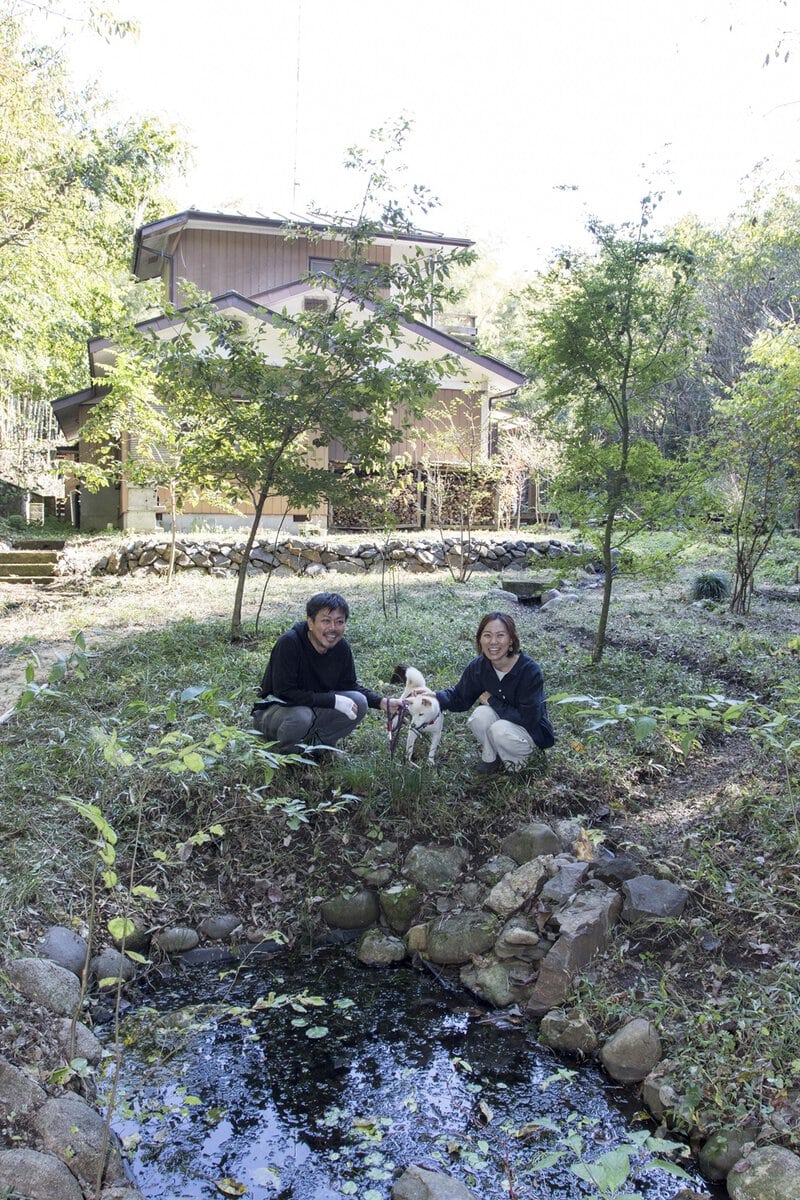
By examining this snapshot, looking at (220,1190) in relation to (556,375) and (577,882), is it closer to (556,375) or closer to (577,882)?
(577,882)

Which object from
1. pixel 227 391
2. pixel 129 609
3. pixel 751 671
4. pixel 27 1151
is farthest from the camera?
pixel 129 609

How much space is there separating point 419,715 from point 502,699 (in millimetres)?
520

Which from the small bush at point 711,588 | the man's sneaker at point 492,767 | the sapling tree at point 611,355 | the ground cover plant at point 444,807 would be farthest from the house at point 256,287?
the man's sneaker at point 492,767

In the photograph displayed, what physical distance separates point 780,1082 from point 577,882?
1407 millimetres

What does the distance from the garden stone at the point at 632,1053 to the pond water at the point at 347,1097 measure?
74 mm

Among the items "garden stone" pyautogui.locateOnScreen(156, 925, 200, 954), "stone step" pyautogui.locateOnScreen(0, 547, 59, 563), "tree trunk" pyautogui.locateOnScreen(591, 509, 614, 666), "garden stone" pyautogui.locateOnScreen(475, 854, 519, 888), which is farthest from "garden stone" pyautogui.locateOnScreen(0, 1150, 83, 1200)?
"stone step" pyautogui.locateOnScreen(0, 547, 59, 563)

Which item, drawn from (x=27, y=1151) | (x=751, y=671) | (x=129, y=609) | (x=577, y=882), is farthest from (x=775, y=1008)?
(x=129, y=609)

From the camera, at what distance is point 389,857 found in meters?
5.16

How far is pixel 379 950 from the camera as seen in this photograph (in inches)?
183

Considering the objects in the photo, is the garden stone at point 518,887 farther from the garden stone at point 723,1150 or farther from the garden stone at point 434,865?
the garden stone at point 723,1150

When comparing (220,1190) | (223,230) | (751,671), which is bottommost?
(220,1190)

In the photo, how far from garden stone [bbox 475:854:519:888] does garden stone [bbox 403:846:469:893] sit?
136 mm

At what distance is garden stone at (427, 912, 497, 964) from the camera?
4.54m

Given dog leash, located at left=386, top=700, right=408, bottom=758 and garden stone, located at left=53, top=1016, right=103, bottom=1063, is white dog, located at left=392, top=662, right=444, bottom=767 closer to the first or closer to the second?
dog leash, located at left=386, top=700, right=408, bottom=758
